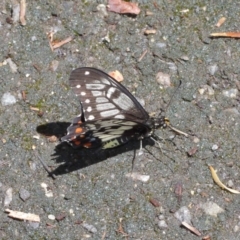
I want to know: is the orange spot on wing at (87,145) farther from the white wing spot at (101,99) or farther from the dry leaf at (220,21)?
the dry leaf at (220,21)

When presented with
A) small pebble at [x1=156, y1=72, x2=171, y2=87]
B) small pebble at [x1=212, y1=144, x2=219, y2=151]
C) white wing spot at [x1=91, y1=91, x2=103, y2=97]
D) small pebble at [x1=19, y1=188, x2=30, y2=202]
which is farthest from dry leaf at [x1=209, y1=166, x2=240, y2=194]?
small pebble at [x1=19, y1=188, x2=30, y2=202]

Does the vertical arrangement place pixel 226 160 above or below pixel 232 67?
below

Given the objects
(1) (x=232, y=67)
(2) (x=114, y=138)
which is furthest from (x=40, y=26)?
(1) (x=232, y=67)

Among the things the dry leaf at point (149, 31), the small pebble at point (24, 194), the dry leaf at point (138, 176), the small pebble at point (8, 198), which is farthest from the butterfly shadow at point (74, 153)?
the dry leaf at point (149, 31)

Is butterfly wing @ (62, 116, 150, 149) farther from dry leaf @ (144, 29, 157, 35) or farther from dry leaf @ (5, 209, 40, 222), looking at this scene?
dry leaf @ (144, 29, 157, 35)

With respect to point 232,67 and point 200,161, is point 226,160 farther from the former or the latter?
point 232,67

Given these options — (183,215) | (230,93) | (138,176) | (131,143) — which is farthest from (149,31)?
(183,215)

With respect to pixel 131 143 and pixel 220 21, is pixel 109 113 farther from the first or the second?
pixel 220 21
